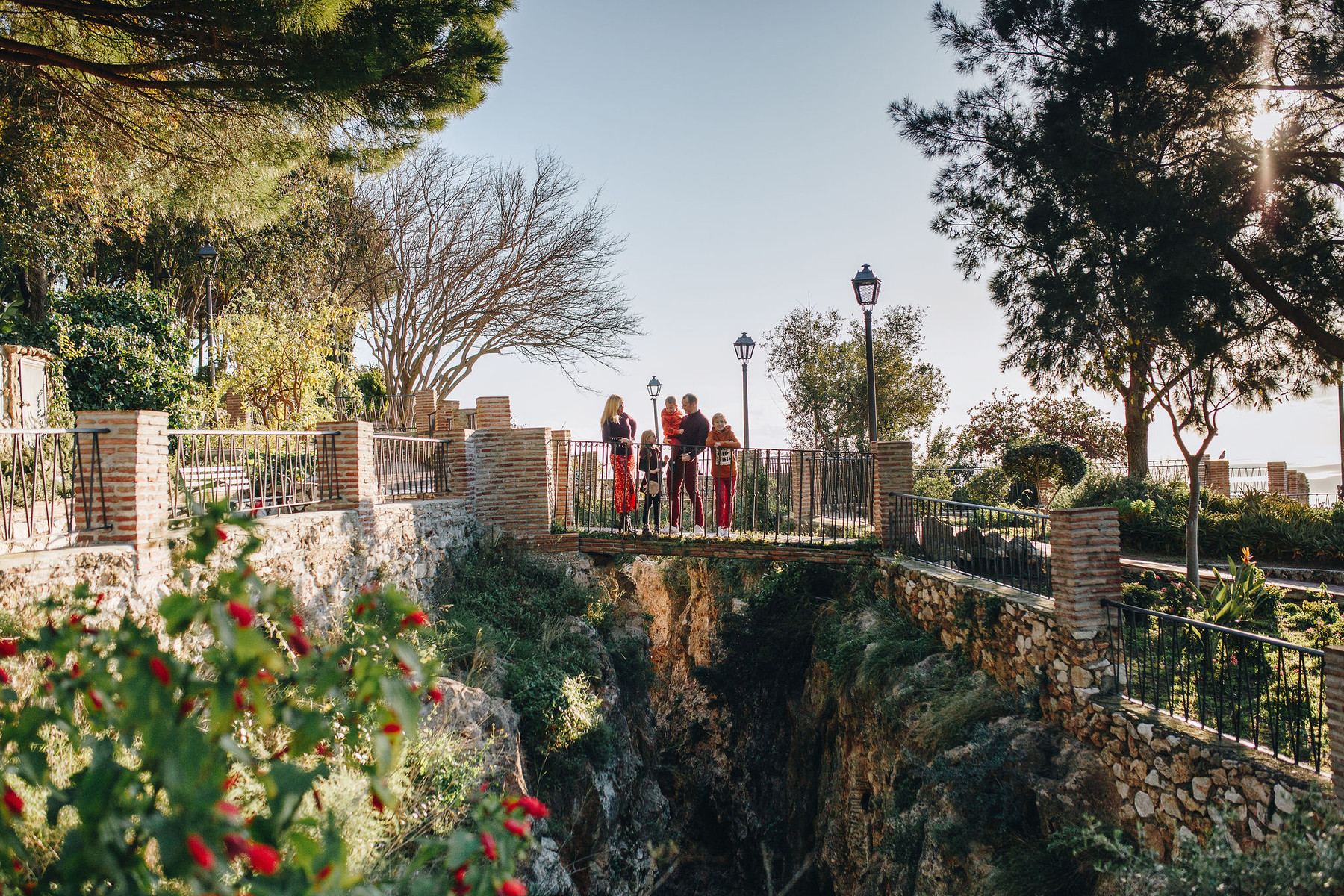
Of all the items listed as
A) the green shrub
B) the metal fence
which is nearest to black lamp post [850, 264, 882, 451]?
the metal fence

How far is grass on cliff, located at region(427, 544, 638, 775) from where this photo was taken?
8.26 meters

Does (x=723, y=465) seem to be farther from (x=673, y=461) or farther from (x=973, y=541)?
(x=973, y=541)

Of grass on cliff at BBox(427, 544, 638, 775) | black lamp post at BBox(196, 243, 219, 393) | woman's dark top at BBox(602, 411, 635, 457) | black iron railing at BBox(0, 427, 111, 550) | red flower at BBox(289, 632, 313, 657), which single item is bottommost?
grass on cliff at BBox(427, 544, 638, 775)

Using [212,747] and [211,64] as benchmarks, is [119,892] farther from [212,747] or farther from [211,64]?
[211,64]

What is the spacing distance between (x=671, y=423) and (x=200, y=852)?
10.0 m

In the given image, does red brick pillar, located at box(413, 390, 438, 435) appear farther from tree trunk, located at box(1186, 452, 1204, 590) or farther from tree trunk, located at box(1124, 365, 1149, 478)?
tree trunk, located at box(1124, 365, 1149, 478)

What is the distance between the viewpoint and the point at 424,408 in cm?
2220

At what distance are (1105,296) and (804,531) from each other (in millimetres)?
5897

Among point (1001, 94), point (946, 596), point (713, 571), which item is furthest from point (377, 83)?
point (713, 571)

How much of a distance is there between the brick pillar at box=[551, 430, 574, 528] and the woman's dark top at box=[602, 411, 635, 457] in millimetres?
916

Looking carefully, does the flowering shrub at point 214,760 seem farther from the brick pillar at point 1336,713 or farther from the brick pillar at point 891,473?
the brick pillar at point 891,473

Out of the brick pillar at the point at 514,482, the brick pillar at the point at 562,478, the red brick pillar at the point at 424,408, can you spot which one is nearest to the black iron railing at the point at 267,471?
the brick pillar at the point at 514,482

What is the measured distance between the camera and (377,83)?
26.5 feet

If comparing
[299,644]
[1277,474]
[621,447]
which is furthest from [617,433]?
[1277,474]
